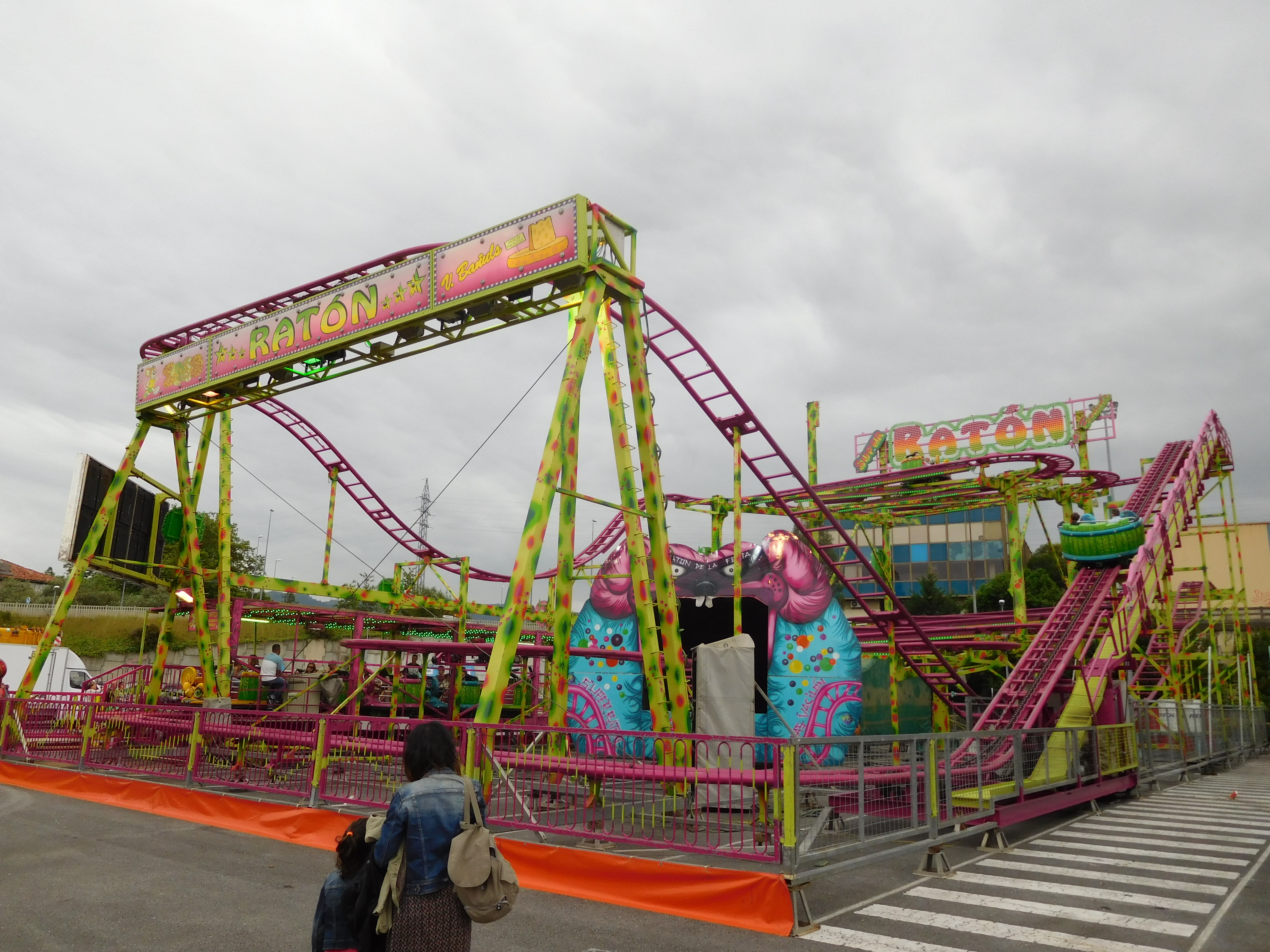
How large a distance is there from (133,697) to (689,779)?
16.7 m

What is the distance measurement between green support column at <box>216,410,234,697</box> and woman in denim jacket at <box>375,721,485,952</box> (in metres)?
14.5

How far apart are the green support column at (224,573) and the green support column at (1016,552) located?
58.8 feet

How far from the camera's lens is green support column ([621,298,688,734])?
11852 mm

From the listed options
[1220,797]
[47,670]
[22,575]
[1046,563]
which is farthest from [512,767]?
[22,575]

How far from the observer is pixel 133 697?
20375 mm

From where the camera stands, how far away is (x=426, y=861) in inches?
154

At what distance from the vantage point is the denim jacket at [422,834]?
12.8 ft

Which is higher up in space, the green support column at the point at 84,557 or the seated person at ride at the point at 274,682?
the green support column at the point at 84,557

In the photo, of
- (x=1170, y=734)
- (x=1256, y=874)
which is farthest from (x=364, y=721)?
(x=1170, y=734)

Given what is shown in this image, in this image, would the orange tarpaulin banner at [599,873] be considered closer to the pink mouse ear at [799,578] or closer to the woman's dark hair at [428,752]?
the woman's dark hair at [428,752]

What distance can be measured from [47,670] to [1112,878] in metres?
27.5

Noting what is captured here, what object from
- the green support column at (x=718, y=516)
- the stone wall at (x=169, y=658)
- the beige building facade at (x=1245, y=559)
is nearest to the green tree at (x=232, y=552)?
the stone wall at (x=169, y=658)

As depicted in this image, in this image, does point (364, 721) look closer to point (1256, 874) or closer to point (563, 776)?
point (563, 776)

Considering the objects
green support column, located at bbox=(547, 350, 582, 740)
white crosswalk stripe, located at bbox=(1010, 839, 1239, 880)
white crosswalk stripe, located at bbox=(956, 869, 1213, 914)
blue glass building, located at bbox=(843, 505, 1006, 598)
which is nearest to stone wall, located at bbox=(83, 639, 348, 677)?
green support column, located at bbox=(547, 350, 582, 740)
